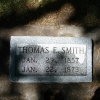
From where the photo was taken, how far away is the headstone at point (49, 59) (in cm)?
355

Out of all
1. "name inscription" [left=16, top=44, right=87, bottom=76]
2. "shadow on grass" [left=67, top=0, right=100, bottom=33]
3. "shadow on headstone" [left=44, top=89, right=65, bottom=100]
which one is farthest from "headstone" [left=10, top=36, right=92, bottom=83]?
"shadow on grass" [left=67, top=0, right=100, bottom=33]

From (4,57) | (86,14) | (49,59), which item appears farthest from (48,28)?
(4,57)

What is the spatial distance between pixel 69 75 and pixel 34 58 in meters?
0.51

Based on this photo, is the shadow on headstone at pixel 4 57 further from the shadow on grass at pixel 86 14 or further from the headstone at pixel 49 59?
the shadow on grass at pixel 86 14

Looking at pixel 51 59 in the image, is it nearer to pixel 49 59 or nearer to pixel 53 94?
pixel 49 59

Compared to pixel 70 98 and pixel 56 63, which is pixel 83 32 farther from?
pixel 70 98

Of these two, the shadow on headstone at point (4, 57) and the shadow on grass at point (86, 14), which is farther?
the shadow on grass at point (86, 14)

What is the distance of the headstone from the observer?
11.6 feet

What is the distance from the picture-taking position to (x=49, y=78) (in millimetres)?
3588

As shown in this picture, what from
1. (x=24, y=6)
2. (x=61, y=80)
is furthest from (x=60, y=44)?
(x=24, y=6)

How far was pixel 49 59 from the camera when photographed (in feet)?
11.7

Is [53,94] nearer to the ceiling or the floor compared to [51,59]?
nearer to the floor

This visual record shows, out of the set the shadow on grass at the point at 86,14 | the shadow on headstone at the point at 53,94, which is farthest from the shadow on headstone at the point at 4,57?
the shadow on grass at the point at 86,14

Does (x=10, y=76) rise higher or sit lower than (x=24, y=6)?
lower
